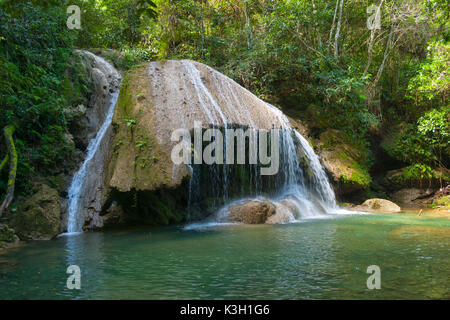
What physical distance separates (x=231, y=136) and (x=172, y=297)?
600 cm

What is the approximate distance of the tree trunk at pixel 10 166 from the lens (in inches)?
269

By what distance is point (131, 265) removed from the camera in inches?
191

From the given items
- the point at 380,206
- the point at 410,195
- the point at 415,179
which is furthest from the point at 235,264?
the point at 415,179

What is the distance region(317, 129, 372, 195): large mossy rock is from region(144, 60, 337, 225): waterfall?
736mm

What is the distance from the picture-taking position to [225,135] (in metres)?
9.12

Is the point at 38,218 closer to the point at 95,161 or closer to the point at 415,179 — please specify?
the point at 95,161

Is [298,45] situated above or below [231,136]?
above

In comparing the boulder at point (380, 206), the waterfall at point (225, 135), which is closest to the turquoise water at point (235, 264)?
the waterfall at point (225, 135)

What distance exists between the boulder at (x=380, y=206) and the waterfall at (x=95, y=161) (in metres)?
8.19

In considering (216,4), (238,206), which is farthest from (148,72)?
(216,4)

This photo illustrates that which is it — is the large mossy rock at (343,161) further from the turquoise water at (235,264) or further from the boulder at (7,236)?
the boulder at (7,236)

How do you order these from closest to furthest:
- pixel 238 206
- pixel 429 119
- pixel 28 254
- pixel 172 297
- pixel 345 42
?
pixel 172 297 → pixel 28 254 → pixel 238 206 → pixel 429 119 → pixel 345 42
